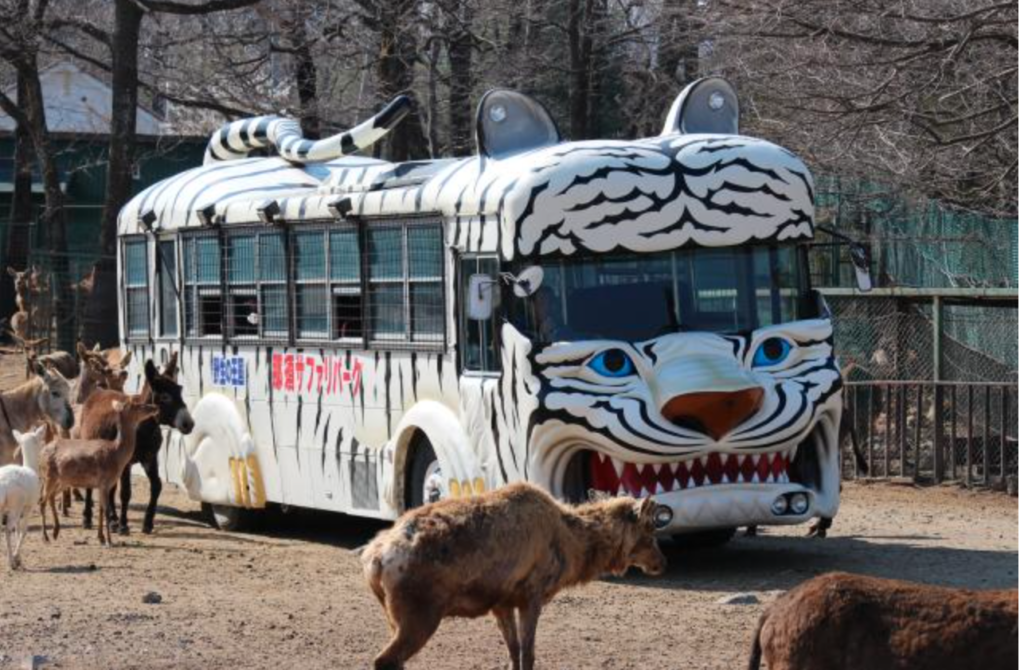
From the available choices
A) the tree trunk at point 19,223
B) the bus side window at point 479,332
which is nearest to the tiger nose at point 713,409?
the bus side window at point 479,332

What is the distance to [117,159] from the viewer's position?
2916 cm

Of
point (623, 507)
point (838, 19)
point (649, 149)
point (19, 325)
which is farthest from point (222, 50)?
point (623, 507)

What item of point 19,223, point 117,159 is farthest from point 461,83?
point 19,223

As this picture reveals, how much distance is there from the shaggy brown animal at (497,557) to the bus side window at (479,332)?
356 cm

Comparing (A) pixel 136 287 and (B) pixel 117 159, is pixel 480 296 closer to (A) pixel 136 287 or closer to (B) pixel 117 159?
(A) pixel 136 287

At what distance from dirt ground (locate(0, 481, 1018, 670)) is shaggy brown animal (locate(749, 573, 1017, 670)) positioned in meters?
2.86

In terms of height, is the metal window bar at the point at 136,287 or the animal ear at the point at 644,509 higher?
the metal window bar at the point at 136,287

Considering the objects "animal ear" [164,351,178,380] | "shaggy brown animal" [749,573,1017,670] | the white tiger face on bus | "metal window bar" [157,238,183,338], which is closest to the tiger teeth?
the white tiger face on bus

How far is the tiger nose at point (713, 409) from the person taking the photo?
13125 millimetres

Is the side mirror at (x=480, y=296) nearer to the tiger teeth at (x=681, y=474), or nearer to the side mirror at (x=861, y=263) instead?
the tiger teeth at (x=681, y=474)

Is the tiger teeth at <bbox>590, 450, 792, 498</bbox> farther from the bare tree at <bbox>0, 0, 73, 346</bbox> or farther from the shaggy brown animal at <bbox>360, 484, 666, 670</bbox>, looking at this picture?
the bare tree at <bbox>0, 0, 73, 346</bbox>

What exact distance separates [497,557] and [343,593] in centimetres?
371

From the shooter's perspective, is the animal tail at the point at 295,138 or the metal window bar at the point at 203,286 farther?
the metal window bar at the point at 203,286

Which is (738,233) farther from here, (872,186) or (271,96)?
(271,96)
